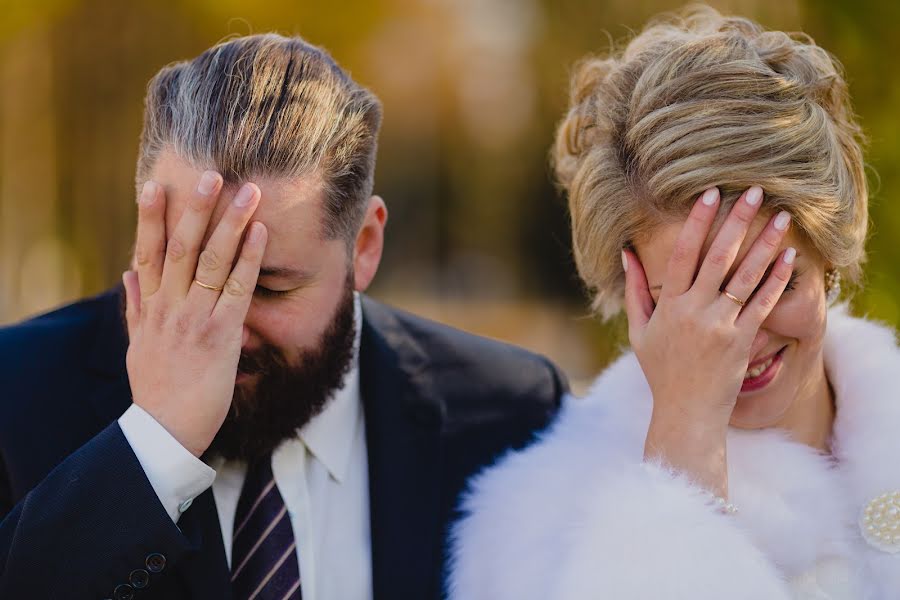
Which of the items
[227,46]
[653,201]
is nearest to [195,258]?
[227,46]

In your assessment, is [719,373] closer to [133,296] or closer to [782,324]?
[782,324]

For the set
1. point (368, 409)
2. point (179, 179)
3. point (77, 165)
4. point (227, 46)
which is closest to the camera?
point (179, 179)

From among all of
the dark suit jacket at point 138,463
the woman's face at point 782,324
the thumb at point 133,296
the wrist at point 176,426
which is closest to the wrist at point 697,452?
the woman's face at point 782,324

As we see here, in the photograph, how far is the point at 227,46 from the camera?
8.82 ft

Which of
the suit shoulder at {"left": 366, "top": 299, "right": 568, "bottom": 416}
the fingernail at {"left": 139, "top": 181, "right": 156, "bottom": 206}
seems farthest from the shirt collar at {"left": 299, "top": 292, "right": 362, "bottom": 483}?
the fingernail at {"left": 139, "top": 181, "right": 156, "bottom": 206}

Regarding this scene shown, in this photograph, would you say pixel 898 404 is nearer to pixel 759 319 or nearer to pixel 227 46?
pixel 759 319

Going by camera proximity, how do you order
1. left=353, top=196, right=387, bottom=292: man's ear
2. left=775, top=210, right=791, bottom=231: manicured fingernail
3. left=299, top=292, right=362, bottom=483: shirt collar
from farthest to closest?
left=353, top=196, right=387, bottom=292: man's ear
left=299, top=292, right=362, bottom=483: shirt collar
left=775, top=210, right=791, bottom=231: manicured fingernail

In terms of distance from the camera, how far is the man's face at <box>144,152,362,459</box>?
2463 mm

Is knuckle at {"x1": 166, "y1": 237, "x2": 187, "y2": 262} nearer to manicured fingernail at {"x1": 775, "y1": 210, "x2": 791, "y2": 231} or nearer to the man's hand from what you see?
the man's hand

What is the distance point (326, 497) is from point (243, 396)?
374 millimetres

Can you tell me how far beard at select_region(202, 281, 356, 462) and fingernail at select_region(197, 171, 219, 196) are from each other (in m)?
0.48

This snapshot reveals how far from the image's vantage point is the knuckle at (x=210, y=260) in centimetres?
228

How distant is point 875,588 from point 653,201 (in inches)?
39.5

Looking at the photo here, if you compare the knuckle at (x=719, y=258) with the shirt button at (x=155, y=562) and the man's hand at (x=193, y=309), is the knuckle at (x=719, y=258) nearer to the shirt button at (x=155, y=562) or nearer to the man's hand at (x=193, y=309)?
the man's hand at (x=193, y=309)
